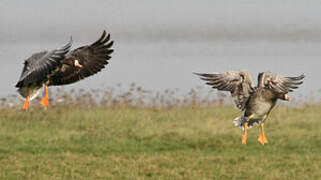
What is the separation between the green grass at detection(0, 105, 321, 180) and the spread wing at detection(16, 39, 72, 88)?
4641mm

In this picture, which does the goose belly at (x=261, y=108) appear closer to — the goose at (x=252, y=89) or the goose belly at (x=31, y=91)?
the goose at (x=252, y=89)

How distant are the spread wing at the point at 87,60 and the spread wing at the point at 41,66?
29 cm

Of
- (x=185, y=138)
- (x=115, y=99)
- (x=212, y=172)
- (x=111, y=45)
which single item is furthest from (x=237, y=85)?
(x=115, y=99)

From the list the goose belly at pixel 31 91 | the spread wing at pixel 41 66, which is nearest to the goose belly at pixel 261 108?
the spread wing at pixel 41 66

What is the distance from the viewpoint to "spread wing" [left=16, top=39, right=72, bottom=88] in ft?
15.3

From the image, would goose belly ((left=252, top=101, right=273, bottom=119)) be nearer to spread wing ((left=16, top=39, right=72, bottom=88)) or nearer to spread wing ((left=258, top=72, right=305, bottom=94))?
spread wing ((left=258, top=72, right=305, bottom=94))

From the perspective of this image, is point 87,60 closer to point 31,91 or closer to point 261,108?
point 31,91

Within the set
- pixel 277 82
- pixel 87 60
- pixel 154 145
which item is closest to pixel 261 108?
pixel 277 82

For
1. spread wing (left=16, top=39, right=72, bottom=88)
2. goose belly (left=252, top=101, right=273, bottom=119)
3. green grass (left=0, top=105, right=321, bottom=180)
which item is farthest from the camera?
green grass (left=0, top=105, right=321, bottom=180)

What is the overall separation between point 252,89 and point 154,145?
23.7 ft

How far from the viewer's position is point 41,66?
16.1 feet

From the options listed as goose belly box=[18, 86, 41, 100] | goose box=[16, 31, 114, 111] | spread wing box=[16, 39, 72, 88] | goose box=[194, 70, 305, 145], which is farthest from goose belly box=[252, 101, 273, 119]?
goose belly box=[18, 86, 41, 100]

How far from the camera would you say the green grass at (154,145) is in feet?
33.2

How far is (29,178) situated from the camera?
948cm
